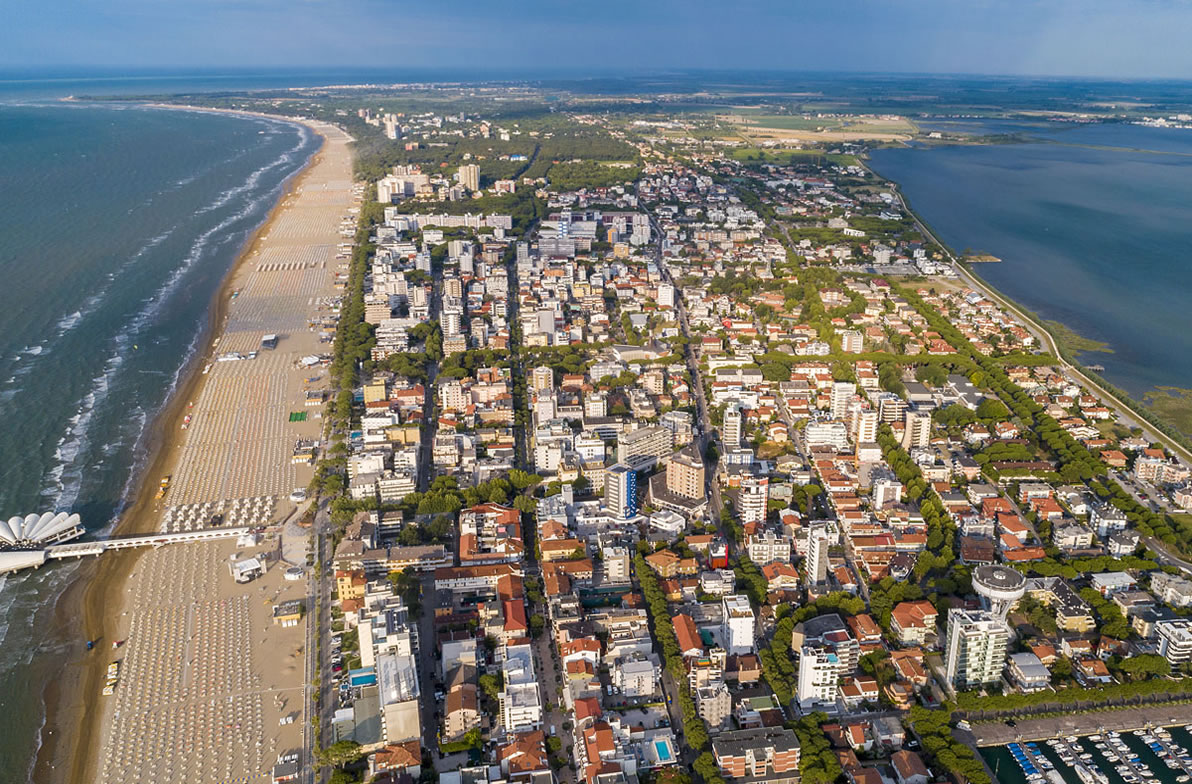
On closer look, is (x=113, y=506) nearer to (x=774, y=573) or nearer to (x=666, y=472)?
(x=666, y=472)

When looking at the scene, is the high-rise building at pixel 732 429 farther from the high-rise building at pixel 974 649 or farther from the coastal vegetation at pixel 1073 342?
the coastal vegetation at pixel 1073 342

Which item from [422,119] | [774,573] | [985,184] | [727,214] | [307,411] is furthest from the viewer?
[422,119]

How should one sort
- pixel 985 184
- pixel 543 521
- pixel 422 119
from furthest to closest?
pixel 422 119 → pixel 985 184 → pixel 543 521

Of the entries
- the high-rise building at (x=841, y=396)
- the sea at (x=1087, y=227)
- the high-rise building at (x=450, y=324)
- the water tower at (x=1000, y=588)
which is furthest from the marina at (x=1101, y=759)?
the high-rise building at (x=450, y=324)

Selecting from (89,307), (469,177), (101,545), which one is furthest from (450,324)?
(469,177)

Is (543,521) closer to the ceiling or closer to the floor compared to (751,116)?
closer to the floor

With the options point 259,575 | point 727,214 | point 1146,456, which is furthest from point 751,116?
point 259,575
